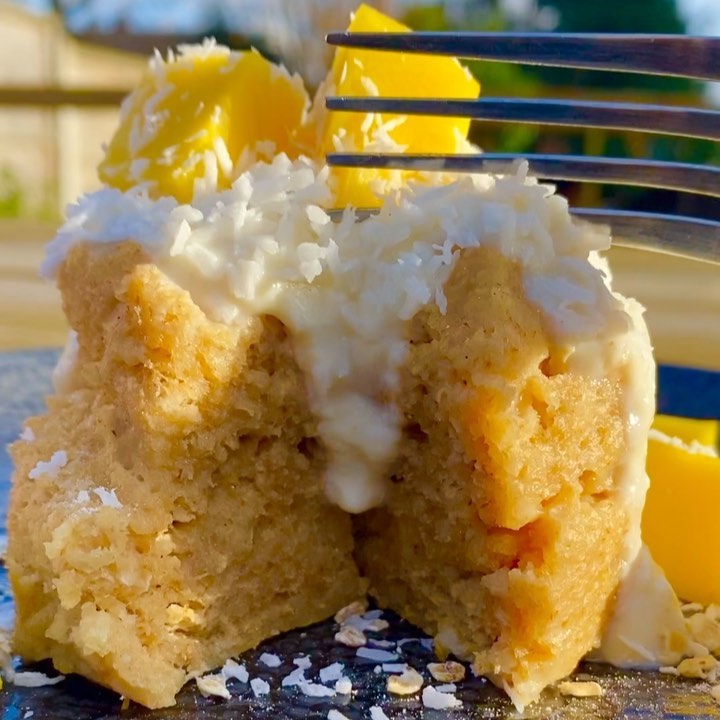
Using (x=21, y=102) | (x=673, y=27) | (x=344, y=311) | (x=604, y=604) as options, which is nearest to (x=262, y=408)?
(x=344, y=311)

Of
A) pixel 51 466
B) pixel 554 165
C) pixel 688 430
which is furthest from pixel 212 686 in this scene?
pixel 688 430

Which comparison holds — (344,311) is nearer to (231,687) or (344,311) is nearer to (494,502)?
(494,502)

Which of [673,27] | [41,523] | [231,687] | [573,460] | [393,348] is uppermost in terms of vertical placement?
[673,27]

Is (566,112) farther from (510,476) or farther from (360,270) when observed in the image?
(510,476)

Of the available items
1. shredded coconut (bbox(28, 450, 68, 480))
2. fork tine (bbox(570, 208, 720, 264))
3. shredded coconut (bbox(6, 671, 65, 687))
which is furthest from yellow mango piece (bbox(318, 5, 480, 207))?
shredded coconut (bbox(6, 671, 65, 687))

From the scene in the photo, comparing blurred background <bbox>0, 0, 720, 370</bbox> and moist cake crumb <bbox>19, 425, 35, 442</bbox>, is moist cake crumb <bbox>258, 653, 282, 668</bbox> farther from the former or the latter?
blurred background <bbox>0, 0, 720, 370</bbox>

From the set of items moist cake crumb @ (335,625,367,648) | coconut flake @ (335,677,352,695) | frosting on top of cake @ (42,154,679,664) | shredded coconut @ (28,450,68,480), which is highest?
frosting on top of cake @ (42,154,679,664)

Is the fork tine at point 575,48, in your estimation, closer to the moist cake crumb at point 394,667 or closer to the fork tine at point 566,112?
the fork tine at point 566,112
